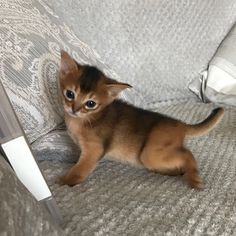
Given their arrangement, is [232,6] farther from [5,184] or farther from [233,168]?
[5,184]

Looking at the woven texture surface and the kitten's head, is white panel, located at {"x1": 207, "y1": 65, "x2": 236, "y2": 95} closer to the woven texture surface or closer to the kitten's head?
the woven texture surface

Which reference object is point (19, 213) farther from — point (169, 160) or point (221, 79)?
point (221, 79)

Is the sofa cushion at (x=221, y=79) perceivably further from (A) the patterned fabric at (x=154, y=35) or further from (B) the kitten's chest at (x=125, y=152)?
(B) the kitten's chest at (x=125, y=152)

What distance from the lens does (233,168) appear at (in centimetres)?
98

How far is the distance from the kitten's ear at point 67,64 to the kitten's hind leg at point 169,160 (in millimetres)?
222

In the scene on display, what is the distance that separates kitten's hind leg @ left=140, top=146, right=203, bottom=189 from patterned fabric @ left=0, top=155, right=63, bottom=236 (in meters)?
0.44

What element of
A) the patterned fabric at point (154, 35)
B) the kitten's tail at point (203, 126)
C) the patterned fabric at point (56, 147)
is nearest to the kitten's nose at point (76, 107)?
the patterned fabric at point (56, 147)

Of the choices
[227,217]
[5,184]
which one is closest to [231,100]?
[227,217]

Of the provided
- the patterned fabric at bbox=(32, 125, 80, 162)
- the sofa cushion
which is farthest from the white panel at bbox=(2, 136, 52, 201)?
the sofa cushion

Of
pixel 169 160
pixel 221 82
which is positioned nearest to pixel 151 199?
pixel 169 160

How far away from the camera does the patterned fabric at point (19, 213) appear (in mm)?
486

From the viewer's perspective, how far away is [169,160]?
0.98 metres

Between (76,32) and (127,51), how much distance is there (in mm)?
150

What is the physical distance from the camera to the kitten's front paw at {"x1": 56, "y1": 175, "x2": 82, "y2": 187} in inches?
36.7
